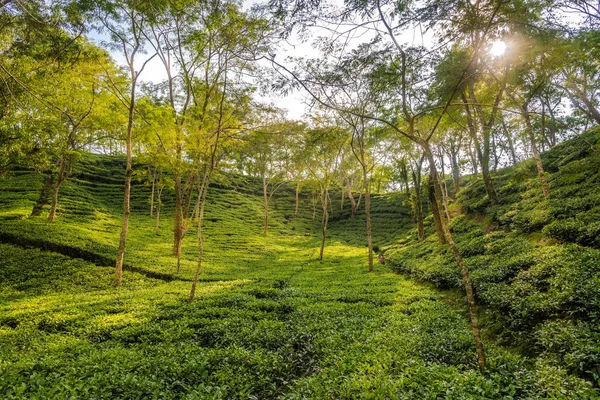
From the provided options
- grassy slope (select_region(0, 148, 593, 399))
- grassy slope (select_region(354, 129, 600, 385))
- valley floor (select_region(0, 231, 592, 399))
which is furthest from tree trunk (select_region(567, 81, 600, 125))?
valley floor (select_region(0, 231, 592, 399))

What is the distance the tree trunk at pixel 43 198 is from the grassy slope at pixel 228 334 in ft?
17.4

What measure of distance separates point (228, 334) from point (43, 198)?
34.4 metres

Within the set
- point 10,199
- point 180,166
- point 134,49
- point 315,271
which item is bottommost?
point 315,271

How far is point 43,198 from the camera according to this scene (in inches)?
1200

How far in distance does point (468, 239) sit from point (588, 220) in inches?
277

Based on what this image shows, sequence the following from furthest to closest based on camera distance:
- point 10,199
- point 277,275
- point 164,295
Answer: point 10,199 → point 277,275 → point 164,295

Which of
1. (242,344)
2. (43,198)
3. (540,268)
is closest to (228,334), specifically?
(242,344)

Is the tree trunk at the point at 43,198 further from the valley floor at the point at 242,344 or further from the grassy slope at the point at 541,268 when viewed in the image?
the grassy slope at the point at 541,268

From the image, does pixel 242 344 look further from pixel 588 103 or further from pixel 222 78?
pixel 588 103

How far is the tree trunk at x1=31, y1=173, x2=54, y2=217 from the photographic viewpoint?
85.6 ft

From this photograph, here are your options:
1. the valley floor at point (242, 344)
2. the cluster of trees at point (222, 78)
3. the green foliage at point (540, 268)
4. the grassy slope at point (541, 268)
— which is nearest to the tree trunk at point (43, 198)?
the cluster of trees at point (222, 78)

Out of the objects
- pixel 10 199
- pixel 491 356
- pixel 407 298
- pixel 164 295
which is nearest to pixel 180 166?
pixel 164 295

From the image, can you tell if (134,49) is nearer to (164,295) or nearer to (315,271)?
(164,295)

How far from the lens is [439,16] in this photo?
783 cm
